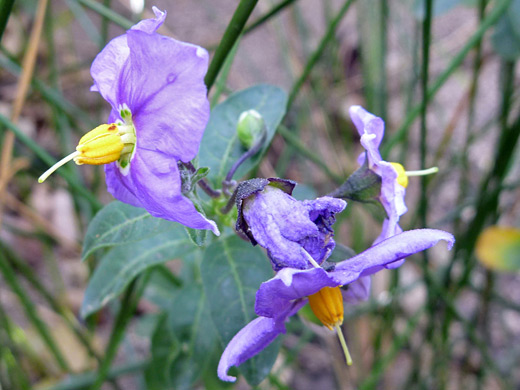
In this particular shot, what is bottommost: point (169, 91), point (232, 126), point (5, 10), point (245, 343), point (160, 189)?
point (245, 343)

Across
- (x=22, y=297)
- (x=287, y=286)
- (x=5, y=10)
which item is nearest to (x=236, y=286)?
(x=287, y=286)

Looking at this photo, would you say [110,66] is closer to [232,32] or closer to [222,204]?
[232,32]

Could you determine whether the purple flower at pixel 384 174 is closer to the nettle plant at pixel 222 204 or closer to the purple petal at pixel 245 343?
the nettle plant at pixel 222 204

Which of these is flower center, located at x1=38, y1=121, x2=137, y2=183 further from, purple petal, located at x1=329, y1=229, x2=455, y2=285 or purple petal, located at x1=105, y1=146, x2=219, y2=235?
purple petal, located at x1=329, y1=229, x2=455, y2=285

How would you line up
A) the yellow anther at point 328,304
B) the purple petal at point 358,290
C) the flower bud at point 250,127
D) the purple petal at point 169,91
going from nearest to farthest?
the purple petal at point 169,91 → the yellow anther at point 328,304 → the purple petal at point 358,290 → the flower bud at point 250,127

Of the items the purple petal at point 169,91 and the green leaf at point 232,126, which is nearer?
the purple petal at point 169,91

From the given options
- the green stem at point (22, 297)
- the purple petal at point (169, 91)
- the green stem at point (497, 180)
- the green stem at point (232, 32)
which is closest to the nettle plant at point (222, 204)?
the purple petal at point (169, 91)

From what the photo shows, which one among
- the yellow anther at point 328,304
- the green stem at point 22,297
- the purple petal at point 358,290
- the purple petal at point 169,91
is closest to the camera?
the purple petal at point 169,91
